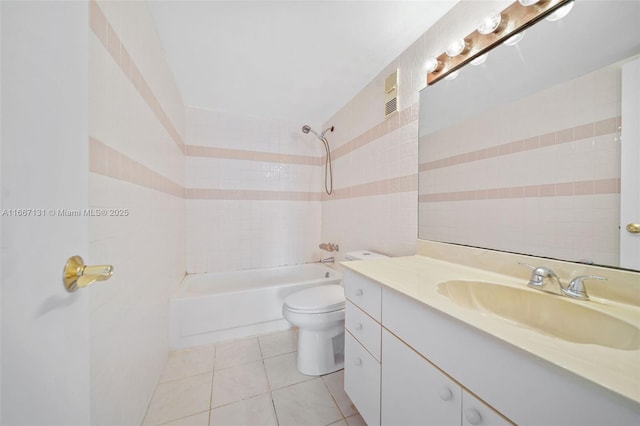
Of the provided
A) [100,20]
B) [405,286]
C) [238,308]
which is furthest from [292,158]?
[405,286]

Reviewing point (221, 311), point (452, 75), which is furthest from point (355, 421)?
point (452, 75)

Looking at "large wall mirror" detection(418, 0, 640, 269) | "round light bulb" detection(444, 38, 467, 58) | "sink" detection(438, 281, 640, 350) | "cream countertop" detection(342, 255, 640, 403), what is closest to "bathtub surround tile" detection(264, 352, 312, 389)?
"cream countertop" detection(342, 255, 640, 403)

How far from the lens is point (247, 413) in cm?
115

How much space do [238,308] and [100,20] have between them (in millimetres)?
1822

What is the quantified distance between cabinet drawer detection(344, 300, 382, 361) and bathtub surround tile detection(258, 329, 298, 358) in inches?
32.3

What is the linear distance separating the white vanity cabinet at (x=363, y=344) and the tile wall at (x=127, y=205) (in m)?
0.97

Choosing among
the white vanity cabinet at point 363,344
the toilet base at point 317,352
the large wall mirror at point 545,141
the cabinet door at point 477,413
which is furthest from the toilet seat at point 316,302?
the cabinet door at point 477,413

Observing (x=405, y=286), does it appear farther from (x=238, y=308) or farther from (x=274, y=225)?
(x=274, y=225)

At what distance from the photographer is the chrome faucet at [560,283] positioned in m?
0.68

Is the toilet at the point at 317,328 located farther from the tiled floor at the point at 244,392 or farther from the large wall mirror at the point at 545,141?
the large wall mirror at the point at 545,141

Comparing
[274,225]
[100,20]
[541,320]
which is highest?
[100,20]

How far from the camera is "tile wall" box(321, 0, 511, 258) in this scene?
1.28 m

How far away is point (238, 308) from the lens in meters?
1.83

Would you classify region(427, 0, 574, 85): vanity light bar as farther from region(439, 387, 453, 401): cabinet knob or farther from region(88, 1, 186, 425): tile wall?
region(88, 1, 186, 425): tile wall
